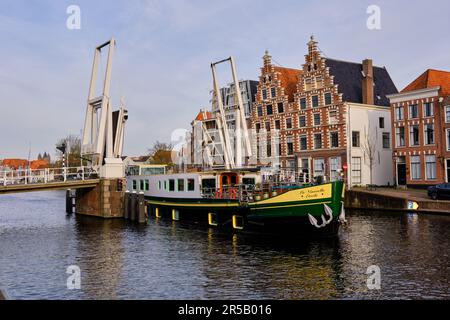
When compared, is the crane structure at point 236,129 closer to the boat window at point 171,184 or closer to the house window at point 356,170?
the boat window at point 171,184

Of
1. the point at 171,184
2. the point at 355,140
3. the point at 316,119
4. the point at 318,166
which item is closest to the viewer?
the point at 171,184

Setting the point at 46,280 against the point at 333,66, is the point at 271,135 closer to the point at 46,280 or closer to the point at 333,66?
the point at 333,66

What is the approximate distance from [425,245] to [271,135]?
4238 cm

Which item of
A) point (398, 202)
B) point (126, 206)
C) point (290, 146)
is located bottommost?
point (126, 206)

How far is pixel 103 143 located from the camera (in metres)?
45.1

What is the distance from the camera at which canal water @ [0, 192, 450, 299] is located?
1786 centimetres

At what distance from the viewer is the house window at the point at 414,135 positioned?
5344cm

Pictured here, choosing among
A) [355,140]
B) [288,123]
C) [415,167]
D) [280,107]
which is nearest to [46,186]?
[288,123]

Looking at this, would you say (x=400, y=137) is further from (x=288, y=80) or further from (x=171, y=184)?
(x=171, y=184)

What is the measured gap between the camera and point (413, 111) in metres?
53.6

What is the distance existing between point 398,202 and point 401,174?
500 inches

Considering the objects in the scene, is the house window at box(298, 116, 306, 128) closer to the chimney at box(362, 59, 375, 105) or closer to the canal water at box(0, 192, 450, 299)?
the chimney at box(362, 59, 375, 105)

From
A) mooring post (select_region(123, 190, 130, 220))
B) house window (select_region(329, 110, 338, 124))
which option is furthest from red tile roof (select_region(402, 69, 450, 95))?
mooring post (select_region(123, 190, 130, 220))
